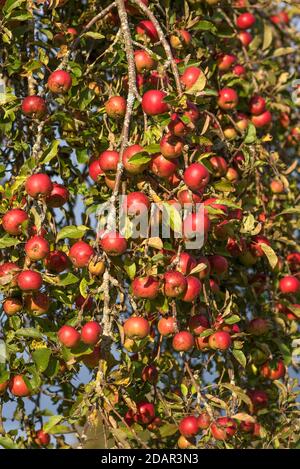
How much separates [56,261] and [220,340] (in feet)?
1.58

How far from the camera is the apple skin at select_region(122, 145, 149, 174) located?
176 cm

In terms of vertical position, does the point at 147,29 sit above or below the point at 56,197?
above

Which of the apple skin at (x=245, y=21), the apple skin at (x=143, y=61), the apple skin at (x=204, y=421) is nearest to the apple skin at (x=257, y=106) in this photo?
the apple skin at (x=245, y=21)

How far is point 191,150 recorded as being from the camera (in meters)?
1.95

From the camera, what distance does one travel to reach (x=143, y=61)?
197cm

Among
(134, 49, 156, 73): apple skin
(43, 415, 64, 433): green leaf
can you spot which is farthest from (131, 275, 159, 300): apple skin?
(134, 49, 156, 73): apple skin

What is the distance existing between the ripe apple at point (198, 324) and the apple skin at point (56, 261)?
38 cm

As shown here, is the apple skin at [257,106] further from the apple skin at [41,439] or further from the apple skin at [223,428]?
the apple skin at [41,439]

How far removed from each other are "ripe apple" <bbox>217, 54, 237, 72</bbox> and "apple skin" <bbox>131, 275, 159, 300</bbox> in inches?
42.0

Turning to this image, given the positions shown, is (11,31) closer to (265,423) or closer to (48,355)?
(48,355)

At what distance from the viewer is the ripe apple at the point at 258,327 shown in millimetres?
2361

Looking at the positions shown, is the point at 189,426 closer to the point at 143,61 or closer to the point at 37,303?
the point at 37,303

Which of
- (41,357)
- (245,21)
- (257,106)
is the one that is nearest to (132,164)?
(41,357)

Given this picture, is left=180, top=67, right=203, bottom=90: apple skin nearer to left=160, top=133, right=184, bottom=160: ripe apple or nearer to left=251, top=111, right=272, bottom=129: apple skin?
left=160, top=133, right=184, bottom=160: ripe apple
